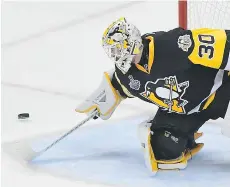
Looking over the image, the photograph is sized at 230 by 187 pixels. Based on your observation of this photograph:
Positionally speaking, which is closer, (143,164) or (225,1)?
(143,164)

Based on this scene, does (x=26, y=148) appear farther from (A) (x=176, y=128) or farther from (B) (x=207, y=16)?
(B) (x=207, y=16)

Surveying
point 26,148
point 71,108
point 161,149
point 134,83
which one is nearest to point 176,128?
point 161,149

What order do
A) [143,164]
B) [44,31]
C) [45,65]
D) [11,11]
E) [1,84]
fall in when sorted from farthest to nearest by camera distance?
[11,11] < [44,31] < [45,65] < [1,84] < [143,164]

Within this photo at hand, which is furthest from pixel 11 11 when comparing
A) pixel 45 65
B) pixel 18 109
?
pixel 18 109

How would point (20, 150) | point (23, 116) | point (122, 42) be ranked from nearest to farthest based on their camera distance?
point (122, 42), point (20, 150), point (23, 116)

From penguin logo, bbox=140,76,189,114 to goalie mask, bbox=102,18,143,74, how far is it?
0.12m

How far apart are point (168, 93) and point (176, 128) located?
13cm

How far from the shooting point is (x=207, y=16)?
273cm

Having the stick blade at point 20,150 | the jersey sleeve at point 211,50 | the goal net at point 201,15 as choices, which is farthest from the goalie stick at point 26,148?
the goal net at point 201,15

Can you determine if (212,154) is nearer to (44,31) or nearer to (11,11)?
(44,31)

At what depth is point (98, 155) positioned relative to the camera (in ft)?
6.85

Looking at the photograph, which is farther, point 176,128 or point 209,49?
point 176,128

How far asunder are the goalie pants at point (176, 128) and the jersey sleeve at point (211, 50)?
0.15 meters

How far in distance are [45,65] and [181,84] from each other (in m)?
1.55
